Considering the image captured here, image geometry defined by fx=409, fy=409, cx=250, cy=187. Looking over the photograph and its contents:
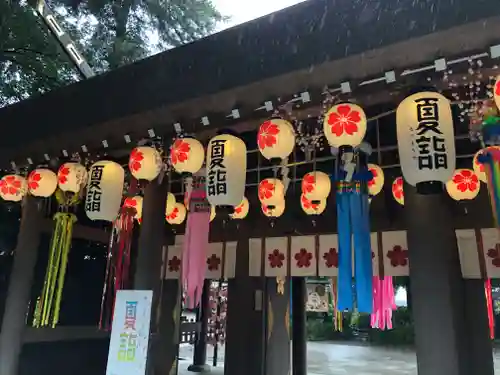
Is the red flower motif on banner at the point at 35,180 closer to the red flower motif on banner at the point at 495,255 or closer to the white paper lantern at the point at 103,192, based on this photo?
the white paper lantern at the point at 103,192

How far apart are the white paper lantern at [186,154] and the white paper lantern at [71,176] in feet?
5.16

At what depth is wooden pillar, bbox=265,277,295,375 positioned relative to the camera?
7.79 m

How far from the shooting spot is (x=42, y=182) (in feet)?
17.4

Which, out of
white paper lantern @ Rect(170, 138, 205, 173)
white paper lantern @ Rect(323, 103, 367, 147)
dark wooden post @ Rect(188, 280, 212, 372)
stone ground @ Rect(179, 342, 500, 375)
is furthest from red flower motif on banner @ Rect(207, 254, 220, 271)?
stone ground @ Rect(179, 342, 500, 375)

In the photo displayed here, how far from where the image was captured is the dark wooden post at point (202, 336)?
12359mm

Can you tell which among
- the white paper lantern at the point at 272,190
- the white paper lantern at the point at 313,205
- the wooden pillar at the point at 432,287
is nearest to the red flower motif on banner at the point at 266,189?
the white paper lantern at the point at 272,190

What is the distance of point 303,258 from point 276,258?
1.87 feet

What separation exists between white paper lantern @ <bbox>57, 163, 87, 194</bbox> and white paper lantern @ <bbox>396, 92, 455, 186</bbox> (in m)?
3.84

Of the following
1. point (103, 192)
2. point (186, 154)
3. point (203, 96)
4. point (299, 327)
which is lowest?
point (299, 327)

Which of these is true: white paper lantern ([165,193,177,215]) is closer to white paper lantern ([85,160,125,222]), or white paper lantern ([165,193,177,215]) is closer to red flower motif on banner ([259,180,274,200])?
red flower motif on banner ([259,180,274,200])

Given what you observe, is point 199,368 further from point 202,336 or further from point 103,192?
point 103,192

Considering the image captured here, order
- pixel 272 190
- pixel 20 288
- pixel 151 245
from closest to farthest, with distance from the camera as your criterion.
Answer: pixel 151 245 < pixel 272 190 < pixel 20 288

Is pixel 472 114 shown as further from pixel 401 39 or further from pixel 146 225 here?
pixel 146 225

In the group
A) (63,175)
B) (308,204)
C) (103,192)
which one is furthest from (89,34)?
(308,204)
